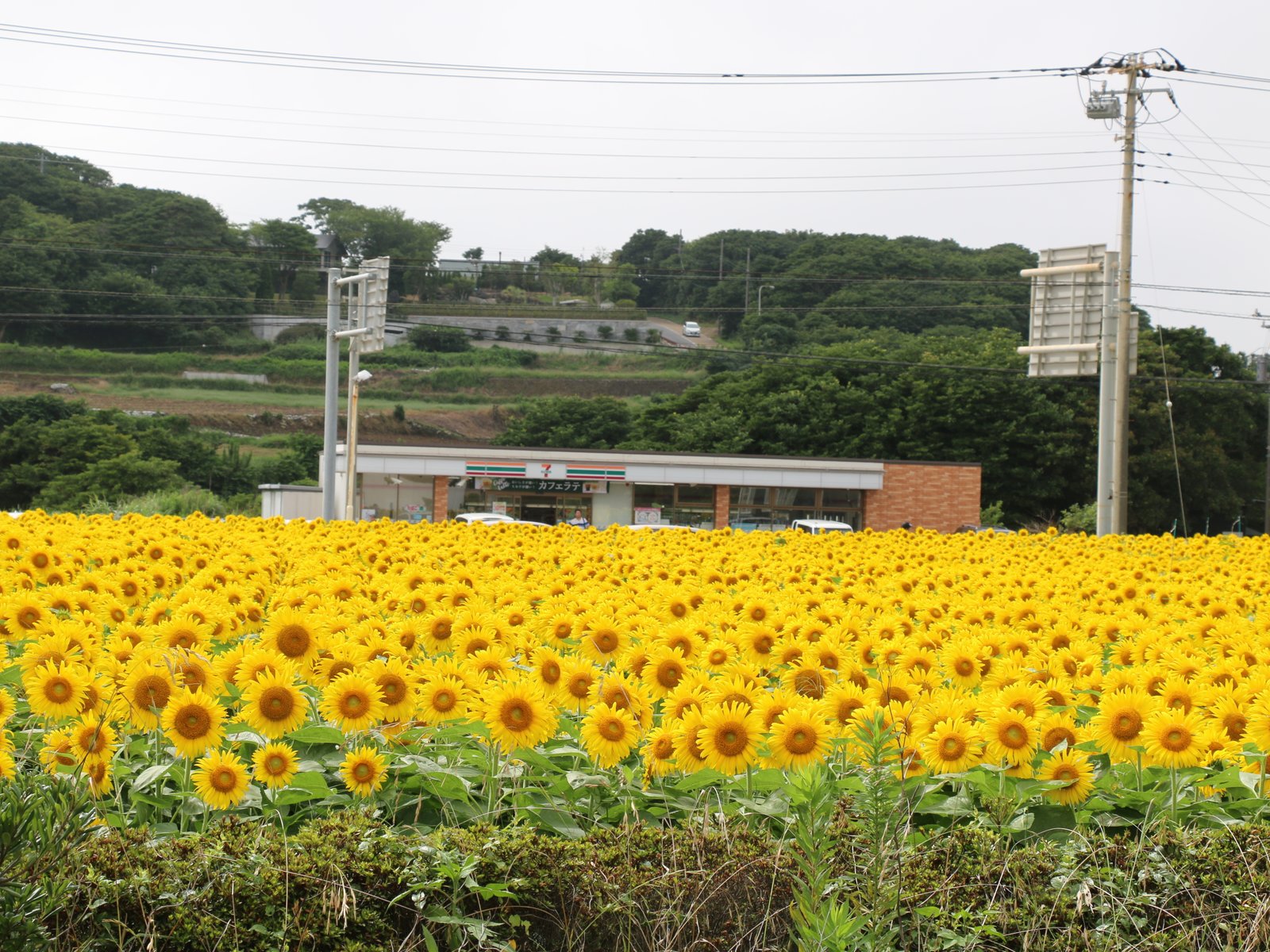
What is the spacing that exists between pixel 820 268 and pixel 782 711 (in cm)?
8199

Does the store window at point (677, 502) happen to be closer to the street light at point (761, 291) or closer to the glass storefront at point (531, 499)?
the glass storefront at point (531, 499)

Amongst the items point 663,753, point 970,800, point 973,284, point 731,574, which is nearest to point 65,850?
point 663,753

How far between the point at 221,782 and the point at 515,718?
0.95 m

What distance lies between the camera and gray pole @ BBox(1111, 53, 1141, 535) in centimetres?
2497

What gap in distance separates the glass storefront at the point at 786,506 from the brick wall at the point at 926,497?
80 cm

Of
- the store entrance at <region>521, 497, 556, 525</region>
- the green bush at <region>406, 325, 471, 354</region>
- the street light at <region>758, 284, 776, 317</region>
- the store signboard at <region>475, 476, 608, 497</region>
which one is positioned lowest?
the store entrance at <region>521, 497, 556, 525</region>

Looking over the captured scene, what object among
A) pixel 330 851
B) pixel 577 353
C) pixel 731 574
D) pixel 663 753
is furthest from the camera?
pixel 577 353

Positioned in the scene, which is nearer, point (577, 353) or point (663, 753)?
point (663, 753)

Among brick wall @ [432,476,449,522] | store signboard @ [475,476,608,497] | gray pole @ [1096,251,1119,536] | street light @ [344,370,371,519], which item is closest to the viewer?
gray pole @ [1096,251,1119,536]

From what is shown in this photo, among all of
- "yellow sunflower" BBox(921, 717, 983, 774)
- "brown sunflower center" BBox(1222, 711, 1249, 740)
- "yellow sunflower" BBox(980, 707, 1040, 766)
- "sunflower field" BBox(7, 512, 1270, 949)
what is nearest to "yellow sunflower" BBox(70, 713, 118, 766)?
"sunflower field" BBox(7, 512, 1270, 949)

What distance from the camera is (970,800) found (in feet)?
15.5

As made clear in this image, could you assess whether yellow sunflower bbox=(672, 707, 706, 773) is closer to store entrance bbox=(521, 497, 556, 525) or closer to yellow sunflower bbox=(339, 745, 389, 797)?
yellow sunflower bbox=(339, 745, 389, 797)

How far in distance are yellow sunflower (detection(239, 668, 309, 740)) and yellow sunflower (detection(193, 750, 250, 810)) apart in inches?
13.0

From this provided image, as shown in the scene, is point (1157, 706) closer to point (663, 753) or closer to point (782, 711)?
point (782, 711)
